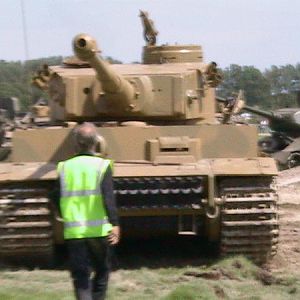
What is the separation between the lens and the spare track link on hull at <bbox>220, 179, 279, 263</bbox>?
9.60 m

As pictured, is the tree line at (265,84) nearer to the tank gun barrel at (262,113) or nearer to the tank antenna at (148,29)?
the tank gun barrel at (262,113)

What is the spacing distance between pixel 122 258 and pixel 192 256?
2.52ft

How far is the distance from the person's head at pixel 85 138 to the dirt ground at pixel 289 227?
3.51 m

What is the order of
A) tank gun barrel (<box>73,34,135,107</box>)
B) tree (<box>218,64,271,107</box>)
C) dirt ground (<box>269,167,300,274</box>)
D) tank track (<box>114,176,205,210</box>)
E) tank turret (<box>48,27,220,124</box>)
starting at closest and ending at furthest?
tank gun barrel (<box>73,34,135,107</box>)
tank track (<box>114,176,205,210</box>)
dirt ground (<box>269,167,300,274</box>)
tank turret (<box>48,27,220,124</box>)
tree (<box>218,64,271,107</box>)

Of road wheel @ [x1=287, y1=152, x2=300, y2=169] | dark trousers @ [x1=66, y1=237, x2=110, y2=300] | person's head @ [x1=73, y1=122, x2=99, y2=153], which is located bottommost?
road wheel @ [x1=287, y1=152, x2=300, y2=169]

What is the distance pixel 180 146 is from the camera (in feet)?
33.0

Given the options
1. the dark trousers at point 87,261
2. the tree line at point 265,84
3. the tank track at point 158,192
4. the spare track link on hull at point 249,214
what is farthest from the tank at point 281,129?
the dark trousers at point 87,261

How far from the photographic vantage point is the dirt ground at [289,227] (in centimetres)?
1012

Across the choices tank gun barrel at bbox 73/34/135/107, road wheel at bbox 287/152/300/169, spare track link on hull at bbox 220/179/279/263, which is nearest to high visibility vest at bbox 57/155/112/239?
tank gun barrel at bbox 73/34/135/107

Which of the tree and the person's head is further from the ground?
the person's head

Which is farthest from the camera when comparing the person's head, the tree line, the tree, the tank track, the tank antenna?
the tree

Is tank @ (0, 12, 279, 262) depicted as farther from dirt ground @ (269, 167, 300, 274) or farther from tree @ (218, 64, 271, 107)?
tree @ (218, 64, 271, 107)

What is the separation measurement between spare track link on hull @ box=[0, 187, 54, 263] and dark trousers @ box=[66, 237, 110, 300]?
2.67 m

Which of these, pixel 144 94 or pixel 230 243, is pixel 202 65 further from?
pixel 230 243
